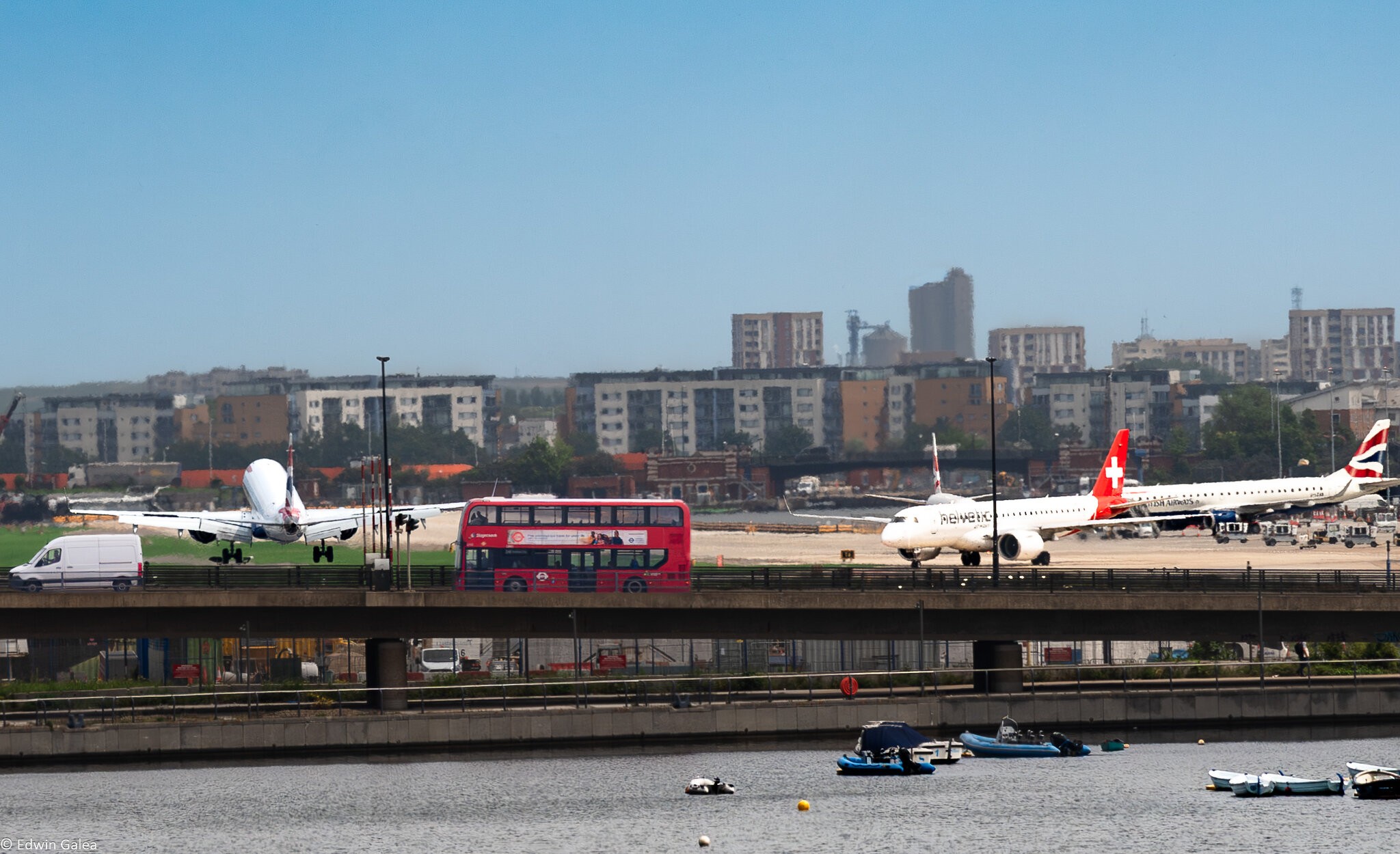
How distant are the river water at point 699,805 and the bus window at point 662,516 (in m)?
16.5

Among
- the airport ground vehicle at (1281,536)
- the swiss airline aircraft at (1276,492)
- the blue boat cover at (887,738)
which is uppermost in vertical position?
the swiss airline aircraft at (1276,492)

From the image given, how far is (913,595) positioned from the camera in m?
75.1

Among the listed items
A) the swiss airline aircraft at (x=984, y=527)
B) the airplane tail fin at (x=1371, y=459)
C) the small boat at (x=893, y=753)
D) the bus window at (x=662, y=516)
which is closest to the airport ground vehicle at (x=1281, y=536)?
the airplane tail fin at (x=1371, y=459)

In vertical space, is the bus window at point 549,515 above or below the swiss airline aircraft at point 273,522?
above

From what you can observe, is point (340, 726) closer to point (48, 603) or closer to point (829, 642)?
point (48, 603)

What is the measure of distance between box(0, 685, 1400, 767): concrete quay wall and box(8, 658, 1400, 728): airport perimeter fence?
0.79 metres

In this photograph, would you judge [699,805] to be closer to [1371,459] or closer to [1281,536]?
[1371,459]

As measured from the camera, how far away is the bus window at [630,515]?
86188 mm

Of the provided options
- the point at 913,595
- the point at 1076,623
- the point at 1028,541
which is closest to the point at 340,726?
the point at 913,595

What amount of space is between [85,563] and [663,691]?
28390 millimetres

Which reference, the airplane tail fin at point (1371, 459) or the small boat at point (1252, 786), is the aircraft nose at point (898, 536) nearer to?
the small boat at point (1252, 786)

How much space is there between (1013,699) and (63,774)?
35.5 meters

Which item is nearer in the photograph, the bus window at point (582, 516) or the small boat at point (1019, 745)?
the small boat at point (1019, 745)

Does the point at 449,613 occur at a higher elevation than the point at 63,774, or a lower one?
higher
